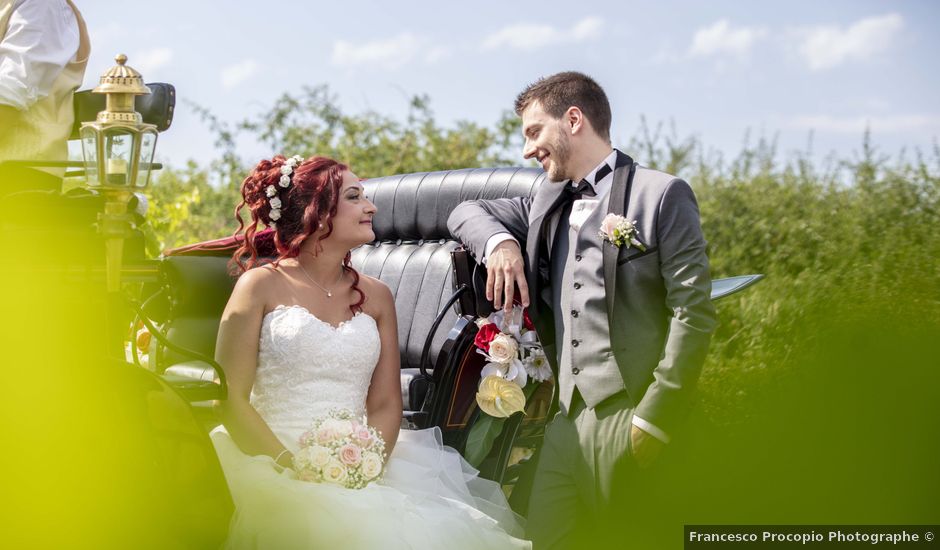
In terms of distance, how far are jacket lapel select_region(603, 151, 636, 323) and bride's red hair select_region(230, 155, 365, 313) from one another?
3.04 ft

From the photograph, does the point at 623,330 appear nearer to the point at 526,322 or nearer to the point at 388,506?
the point at 526,322

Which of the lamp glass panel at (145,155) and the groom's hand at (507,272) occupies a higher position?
the lamp glass panel at (145,155)

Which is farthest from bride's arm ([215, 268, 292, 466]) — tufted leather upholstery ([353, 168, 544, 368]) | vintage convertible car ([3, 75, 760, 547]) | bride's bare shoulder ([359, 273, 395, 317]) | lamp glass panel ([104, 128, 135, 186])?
tufted leather upholstery ([353, 168, 544, 368])

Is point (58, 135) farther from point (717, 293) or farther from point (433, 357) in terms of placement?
point (717, 293)

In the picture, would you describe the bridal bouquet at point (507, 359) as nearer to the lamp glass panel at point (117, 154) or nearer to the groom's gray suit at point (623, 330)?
the groom's gray suit at point (623, 330)

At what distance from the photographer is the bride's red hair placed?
303 centimetres

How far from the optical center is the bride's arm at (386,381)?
9.98ft

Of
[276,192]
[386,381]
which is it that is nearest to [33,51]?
[276,192]

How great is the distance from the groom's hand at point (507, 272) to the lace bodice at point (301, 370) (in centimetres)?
49

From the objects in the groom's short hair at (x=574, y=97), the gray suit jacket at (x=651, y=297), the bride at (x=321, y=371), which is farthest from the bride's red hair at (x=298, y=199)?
the gray suit jacket at (x=651, y=297)

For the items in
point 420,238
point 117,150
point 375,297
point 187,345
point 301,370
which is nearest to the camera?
point 117,150

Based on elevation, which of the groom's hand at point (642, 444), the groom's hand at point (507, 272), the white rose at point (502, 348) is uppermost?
the groom's hand at point (507, 272)

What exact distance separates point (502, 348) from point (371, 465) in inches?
24.8

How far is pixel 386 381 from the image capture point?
310 cm
